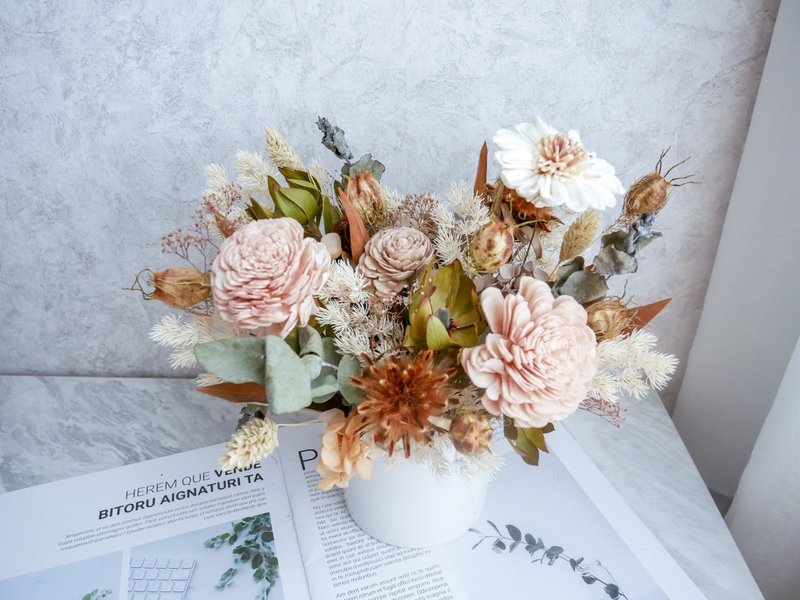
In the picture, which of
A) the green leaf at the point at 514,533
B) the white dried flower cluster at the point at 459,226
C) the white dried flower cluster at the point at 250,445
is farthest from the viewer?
the green leaf at the point at 514,533

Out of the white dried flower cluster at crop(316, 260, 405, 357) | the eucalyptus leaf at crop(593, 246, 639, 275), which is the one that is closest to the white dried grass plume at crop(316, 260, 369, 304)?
the white dried flower cluster at crop(316, 260, 405, 357)

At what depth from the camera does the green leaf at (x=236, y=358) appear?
426 mm

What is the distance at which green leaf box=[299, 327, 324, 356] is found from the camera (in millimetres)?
476

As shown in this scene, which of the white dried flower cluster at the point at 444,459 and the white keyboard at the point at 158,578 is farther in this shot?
the white keyboard at the point at 158,578

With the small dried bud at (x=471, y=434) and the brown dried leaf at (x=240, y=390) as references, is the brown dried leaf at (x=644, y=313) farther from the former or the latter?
the brown dried leaf at (x=240, y=390)

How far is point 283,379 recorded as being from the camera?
16.6 inches

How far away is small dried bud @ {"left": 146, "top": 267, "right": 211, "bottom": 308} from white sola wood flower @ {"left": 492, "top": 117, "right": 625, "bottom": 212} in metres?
0.28

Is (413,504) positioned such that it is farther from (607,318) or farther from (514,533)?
(607,318)

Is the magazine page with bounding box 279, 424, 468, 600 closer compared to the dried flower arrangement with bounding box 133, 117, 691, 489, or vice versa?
the dried flower arrangement with bounding box 133, 117, 691, 489

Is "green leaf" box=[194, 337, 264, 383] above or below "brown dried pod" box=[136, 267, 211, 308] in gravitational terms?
below

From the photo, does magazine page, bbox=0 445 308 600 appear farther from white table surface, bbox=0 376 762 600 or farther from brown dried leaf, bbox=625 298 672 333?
brown dried leaf, bbox=625 298 672 333

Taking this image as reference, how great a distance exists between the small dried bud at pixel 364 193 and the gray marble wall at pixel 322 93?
26 centimetres

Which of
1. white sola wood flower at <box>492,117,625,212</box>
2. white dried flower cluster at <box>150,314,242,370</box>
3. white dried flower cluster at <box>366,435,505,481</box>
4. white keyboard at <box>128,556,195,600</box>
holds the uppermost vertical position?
white sola wood flower at <box>492,117,625,212</box>

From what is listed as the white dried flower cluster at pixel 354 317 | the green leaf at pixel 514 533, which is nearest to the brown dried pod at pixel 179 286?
the white dried flower cluster at pixel 354 317
